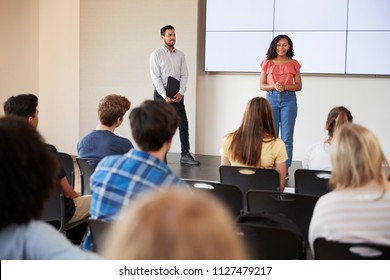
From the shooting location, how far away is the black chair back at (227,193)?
288 cm

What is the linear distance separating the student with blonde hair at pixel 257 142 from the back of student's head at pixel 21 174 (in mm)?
2175

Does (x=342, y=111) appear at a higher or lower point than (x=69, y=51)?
lower

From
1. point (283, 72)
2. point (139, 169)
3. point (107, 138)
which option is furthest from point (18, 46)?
point (139, 169)

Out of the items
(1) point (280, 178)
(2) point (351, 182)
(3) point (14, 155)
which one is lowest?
(1) point (280, 178)

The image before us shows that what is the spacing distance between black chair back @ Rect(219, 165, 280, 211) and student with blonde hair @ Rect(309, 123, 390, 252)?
1138 mm

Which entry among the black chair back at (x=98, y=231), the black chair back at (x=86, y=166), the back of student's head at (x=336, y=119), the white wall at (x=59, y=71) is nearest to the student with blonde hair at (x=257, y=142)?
the back of student's head at (x=336, y=119)

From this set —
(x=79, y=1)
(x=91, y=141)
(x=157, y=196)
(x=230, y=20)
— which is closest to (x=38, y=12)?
(x=79, y=1)

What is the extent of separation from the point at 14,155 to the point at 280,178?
230cm

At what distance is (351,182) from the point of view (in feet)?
7.02

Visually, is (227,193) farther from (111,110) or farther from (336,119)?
(336,119)

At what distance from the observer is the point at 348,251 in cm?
186

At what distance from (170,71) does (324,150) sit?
3.30 metres

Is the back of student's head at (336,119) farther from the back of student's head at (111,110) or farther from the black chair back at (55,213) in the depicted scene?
the black chair back at (55,213)
